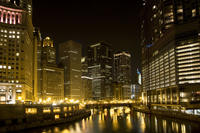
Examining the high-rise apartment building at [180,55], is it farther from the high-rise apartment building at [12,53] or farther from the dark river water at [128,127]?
the high-rise apartment building at [12,53]

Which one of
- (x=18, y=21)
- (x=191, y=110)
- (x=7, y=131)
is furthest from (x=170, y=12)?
(x=7, y=131)

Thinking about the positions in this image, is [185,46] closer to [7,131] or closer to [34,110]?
[34,110]

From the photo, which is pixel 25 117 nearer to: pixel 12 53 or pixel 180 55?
pixel 12 53

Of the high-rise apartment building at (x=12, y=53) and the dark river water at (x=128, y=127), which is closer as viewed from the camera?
the dark river water at (x=128, y=127)

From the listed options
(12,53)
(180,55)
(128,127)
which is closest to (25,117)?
(128,127)

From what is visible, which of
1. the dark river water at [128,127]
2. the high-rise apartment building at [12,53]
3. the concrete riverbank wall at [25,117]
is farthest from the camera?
the high-rise apartment building at [12,53]

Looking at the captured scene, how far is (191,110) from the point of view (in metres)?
122

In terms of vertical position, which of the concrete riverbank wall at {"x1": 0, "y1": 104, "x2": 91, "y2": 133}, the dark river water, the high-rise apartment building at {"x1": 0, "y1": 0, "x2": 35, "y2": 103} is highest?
the high-rise apartment building at {"x1": 0, "y1": 0, "x2": 35, "y2": 103}

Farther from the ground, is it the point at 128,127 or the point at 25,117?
the point at 25,117

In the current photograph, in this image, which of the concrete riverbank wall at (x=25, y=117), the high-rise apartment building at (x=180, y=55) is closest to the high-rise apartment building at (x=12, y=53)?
the concrete riverbank wall at (x=25, y=117)

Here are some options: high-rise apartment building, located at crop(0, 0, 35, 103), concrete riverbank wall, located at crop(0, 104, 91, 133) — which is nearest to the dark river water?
concrete riverbank wall, located at crop(0, 104, 91, 133)

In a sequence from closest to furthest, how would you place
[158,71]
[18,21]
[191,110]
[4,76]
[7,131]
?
[7,131] → [191,110] → [4,76] → [18,21] → [158,71]

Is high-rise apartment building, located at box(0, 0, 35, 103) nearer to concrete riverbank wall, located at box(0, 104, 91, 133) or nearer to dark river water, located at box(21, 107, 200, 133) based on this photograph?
concrete riverbank wall, located at box(0, 104, 91, 133)

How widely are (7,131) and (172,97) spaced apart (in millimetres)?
110502
